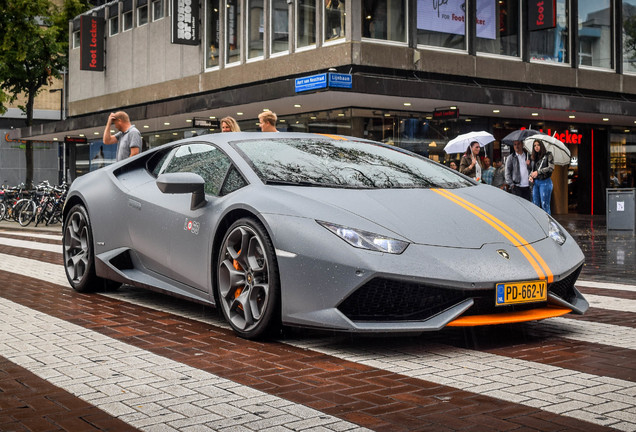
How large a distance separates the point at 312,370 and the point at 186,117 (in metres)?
24.6

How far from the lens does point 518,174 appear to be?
610 inches

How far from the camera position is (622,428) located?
3092mm

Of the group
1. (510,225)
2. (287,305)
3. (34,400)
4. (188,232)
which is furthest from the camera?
(188,232)

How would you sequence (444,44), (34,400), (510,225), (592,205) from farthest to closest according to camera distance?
(592,205) < (444,44) < (510,225) < (34,400)

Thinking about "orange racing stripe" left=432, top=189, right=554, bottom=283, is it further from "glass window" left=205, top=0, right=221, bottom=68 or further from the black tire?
"glass window" left=205, top=0, right=221, bottom=68

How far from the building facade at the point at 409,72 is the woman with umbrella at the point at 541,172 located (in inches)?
216

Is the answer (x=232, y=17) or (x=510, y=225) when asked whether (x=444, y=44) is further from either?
(x=510, y=225)

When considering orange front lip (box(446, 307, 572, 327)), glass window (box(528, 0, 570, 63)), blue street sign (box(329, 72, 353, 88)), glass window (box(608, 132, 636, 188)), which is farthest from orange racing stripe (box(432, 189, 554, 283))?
glass window (box(608, 132, 636, 188))

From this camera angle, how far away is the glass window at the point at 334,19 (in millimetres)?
22161

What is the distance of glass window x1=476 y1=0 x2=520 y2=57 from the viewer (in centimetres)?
2475

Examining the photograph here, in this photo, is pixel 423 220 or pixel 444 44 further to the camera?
pixel 444 44

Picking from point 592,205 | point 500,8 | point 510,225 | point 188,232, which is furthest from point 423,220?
point 592,205

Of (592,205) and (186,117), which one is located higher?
(186,117)

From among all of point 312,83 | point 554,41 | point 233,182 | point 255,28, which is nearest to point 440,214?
point 233,182
